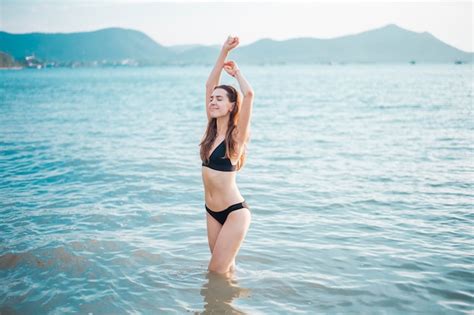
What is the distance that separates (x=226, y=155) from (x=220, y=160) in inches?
4.4

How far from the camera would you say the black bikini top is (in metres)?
5.83

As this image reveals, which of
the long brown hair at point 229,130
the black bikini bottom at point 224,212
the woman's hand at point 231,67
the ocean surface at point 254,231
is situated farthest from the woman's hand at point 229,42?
the ocean surface at point 254,231

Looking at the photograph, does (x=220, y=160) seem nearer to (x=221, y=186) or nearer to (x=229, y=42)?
(x=221, y=186)

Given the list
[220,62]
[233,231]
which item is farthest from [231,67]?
[233,231]

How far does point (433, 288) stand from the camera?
252 inches

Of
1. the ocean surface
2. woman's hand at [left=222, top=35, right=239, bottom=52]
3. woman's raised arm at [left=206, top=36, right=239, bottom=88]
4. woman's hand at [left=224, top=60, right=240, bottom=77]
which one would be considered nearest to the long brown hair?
woman's hand at [left=224, top=60, right=240, bottom=77]

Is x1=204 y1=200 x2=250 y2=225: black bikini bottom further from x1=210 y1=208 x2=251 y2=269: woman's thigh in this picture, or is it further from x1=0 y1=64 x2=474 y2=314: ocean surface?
x1=0 y1=64 x2=474 y2=314: ocean surface

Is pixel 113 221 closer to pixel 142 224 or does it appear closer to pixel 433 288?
pixel 142 224

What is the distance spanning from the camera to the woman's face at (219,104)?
5.82 metres

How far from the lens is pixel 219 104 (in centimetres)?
582

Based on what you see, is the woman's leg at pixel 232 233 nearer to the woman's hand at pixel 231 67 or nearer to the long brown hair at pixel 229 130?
the long brown hair at pixel 229 130

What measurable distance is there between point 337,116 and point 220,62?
1046 inches

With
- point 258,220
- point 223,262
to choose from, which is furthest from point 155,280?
point 258,220

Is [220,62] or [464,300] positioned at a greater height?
[220,62]
